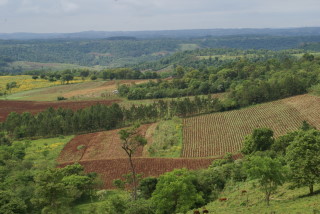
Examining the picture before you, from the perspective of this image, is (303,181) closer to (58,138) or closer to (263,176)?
(263,176)

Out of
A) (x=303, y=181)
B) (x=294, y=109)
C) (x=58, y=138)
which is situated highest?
(x=303, y=181)

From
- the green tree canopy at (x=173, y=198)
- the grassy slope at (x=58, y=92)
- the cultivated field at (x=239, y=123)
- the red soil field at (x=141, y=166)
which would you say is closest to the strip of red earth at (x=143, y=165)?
the red soil field at (x=141, y=166)

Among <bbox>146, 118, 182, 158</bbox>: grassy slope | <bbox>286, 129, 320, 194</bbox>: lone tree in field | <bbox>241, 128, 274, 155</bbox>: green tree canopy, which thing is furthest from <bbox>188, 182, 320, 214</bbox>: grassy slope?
<bbox>146, 118, 182, 158</bbox>: grassy slope

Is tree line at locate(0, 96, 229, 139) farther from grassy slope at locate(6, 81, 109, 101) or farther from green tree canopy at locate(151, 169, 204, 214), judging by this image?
green tree canopy at locate(151, 169, 204, 214)

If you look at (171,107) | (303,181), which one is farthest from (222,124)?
(303,181)

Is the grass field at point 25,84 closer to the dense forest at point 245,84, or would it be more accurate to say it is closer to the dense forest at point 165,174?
the dense forest at point 165,174

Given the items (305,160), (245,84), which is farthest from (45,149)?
(245,84)
